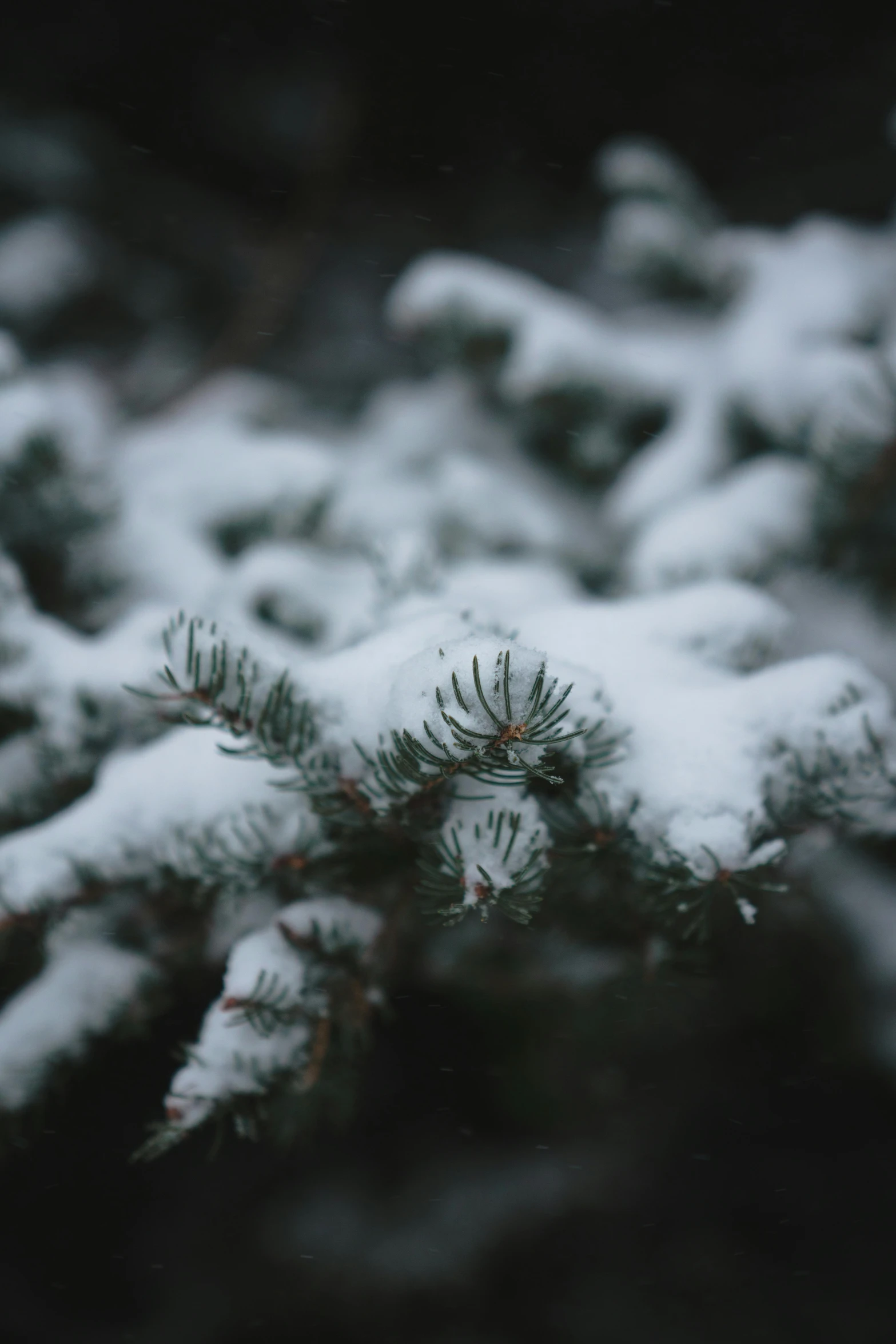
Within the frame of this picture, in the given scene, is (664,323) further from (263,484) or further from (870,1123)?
(870,1123)

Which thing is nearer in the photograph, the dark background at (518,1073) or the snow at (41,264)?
the dark background at (518,1073)

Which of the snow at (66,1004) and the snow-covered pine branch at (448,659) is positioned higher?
the snow-covered pine branch at (448,659)

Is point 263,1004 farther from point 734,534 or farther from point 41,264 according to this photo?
point 41,264

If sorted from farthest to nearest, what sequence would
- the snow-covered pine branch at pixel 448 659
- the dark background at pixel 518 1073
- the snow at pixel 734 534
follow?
1. the dark background at pixel 518 1073
2. the snow at pixel 734 534
3. the snow-covered pine branch at pixel 448 659

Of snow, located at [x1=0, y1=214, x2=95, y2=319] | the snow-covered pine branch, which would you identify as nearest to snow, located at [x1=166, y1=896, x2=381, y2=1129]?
the snow-covered pine branch

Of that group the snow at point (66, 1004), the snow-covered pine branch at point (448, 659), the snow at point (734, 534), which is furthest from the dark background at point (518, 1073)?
the snow at point (734, 534)

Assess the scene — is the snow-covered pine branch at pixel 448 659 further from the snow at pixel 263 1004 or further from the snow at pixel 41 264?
the snow at pixel 41 264

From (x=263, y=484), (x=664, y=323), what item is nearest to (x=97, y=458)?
(x=263, y=484)

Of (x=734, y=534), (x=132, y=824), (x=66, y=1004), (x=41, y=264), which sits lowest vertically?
(x=66, y=1004)

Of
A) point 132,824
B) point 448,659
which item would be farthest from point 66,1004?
point 448,659
